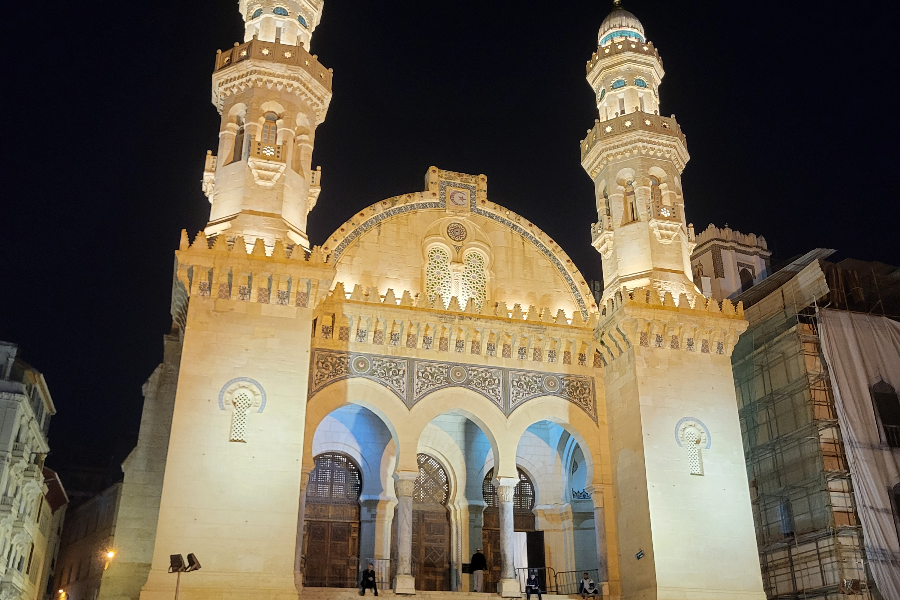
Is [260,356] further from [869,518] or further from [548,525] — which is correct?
[869,518]

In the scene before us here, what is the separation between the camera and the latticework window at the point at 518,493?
20.4 metres

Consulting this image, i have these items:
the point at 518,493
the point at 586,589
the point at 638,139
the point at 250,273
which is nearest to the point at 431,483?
the point at 518,493

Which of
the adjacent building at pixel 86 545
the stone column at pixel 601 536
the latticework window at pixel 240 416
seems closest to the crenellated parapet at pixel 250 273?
the latticework window at pixel 240 416

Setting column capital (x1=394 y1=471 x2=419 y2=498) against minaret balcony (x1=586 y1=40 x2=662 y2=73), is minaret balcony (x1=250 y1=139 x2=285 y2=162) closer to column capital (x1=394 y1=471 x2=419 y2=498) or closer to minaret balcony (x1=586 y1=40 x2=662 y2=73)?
column capital (x1=394 y1=471 x2=419 y2=498)

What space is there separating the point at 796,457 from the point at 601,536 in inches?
266

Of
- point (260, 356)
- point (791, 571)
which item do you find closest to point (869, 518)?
point (791, 571)

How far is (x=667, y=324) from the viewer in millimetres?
18172

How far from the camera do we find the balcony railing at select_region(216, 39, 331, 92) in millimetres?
18969

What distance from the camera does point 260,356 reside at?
1591cm

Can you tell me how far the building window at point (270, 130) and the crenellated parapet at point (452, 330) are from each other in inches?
140

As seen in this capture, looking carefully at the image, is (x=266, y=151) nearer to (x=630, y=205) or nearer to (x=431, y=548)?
(x=630, y=205)

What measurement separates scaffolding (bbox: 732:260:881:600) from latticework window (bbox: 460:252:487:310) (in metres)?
8.39

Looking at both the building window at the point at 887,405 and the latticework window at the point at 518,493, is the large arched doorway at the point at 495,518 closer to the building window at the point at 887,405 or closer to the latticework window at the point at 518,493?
the latticework window at the point at 518,493

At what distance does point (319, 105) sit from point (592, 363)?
8666 mm
